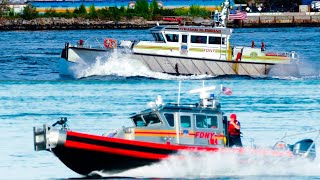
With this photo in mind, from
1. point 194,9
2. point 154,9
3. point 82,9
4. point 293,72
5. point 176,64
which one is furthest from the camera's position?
point 82,9

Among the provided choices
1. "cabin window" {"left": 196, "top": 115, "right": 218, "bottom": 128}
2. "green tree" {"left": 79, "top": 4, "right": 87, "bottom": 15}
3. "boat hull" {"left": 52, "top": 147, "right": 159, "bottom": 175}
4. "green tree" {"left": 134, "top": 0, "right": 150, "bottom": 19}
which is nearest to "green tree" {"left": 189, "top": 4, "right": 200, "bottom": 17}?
"green tree" {"left": 134, "top": 0, "right": 150, "bottom": 19}

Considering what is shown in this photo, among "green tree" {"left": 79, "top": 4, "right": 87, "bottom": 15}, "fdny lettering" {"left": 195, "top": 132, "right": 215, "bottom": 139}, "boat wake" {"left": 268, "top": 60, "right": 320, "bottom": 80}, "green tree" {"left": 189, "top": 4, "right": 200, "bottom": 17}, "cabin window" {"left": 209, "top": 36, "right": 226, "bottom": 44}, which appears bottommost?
"green tree" {"left": 79, "top": 4, "right": 87, "bottom": 15}

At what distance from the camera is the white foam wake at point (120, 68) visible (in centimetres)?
5144

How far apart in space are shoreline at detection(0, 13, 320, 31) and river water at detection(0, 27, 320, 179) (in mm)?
65713

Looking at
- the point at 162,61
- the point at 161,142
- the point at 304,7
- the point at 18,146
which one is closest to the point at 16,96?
the point at 162,61

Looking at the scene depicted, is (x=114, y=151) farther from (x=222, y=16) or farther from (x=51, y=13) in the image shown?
(x=51, y=13)

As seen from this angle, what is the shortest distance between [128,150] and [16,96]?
77.1 ft

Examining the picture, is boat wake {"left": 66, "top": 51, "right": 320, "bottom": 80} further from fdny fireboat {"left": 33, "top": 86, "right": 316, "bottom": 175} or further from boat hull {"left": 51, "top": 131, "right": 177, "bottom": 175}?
boat hull {"left": 51, "top": 131, "right": 177, "bottom": 175}

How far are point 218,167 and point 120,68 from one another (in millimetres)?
24466

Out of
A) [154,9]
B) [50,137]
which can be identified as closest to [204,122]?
[50,137]

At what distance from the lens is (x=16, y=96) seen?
50.1 meters

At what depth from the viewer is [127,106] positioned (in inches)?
1769

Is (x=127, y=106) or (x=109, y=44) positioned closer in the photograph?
(x=127, y=106)

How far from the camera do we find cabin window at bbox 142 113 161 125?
91.0 ft
